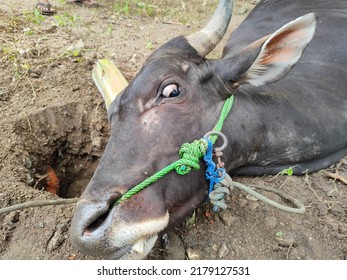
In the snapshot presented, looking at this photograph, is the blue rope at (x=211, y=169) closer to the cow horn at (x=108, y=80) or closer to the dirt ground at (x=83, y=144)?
the dirt ground at (x=83, y=144)

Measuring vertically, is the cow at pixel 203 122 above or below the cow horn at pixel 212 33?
below

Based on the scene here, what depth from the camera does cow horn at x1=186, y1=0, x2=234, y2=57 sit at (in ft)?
9.18

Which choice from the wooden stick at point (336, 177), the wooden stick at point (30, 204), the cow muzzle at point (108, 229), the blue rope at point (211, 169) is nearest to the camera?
the cow muzzle at point (108, 229)

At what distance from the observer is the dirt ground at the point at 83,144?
265cm

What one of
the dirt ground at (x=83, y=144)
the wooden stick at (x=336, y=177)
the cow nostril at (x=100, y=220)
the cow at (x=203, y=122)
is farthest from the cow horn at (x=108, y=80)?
the wooden stick at (x=336, y=177)

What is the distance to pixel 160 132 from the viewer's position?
2.33 meters

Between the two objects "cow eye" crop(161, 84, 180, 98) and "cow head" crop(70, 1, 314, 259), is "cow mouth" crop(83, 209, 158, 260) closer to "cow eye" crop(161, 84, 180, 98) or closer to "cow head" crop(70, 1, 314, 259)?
"cow head" crop(70, 1, 314, 259)

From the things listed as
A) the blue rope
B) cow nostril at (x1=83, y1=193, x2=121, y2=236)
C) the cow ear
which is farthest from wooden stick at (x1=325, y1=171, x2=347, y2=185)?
cow nostril at (x1=83, y1=193, x2=121, y2=236)

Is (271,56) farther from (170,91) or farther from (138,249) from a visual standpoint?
(138,249)

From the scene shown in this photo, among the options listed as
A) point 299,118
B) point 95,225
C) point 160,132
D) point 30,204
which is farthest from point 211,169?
point 30,204

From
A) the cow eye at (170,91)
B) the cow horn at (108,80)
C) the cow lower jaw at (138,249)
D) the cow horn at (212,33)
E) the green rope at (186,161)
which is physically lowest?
the cow horn at (108,80)

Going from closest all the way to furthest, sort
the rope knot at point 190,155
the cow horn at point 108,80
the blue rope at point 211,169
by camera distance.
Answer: the rope knot at point 190,155
the blue rope at point 211,169
the cow horn at point 108,80

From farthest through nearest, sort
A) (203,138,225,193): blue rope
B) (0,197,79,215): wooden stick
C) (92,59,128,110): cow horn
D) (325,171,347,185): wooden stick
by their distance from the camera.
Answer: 1. (92,59,128,110): cow horn
2. (325,171,347,185): wooden stick
3. (0,197,79,215): wooden stick
4. (203,138,225,193): blue rope

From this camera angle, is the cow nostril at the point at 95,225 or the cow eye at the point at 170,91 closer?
the cow nostril at the point at 95,225
